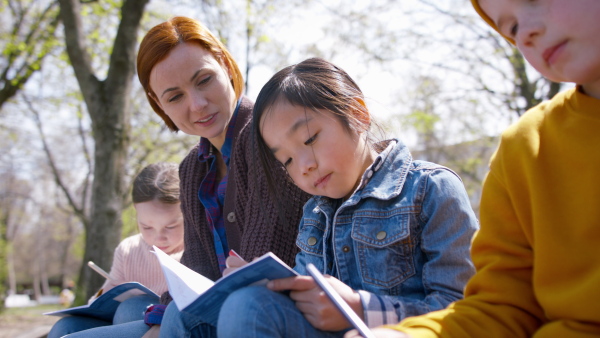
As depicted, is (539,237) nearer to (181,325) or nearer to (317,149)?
(317,149)

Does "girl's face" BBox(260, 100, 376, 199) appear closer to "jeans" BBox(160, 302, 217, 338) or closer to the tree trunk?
"jeans" BBox(160, 302, 217, 338)

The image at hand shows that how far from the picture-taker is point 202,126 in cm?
253

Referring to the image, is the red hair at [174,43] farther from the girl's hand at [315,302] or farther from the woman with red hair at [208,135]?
the girl's hand at [315,302]

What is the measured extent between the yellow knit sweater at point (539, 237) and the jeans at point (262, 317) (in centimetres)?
26

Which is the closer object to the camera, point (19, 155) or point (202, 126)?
point (202, 126)

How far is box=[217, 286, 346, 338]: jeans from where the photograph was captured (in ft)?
3.88

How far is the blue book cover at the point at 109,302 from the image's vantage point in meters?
2.39

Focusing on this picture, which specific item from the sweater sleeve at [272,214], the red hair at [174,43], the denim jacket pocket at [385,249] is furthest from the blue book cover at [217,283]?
the red hair at [174,43]

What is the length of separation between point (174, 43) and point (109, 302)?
1274 mm

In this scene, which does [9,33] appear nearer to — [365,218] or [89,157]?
[89,157]

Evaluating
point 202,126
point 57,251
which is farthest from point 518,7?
point 57,251

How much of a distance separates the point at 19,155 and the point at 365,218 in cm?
1560

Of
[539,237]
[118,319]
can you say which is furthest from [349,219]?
[118,319]

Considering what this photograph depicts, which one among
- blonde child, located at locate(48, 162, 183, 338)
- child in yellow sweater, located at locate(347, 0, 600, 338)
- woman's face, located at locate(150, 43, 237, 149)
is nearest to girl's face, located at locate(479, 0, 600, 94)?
child in yellow sweater, located at locate(347, 0, 600, 338)
